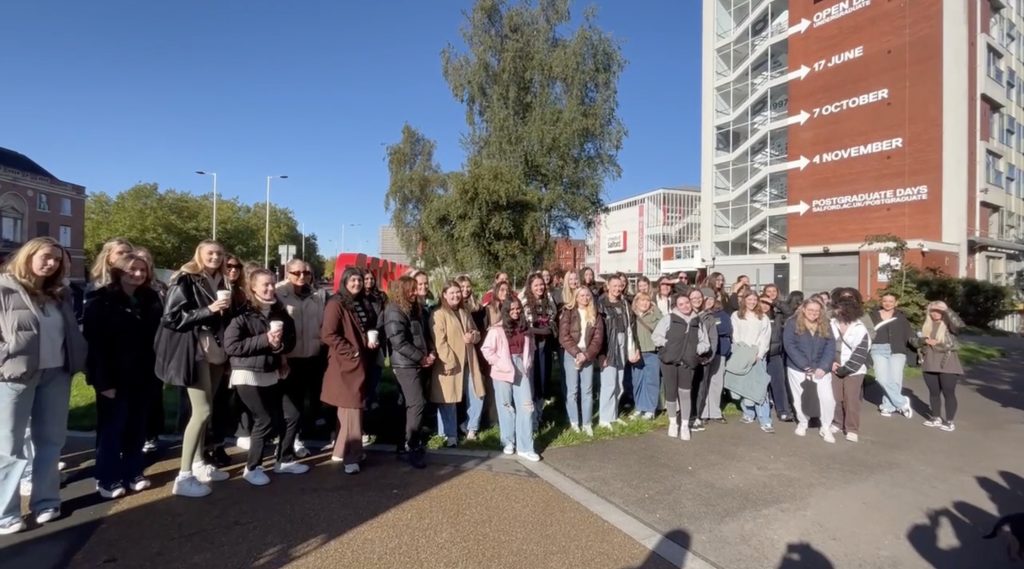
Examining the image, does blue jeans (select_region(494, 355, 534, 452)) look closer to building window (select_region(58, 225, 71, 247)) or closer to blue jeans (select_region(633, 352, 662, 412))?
blue jeans (select_region(633, 352, 662, 412))

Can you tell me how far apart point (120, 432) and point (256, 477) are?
43.2 inches

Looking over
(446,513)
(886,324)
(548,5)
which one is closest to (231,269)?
(446,513)

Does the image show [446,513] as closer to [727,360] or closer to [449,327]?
[449,327]

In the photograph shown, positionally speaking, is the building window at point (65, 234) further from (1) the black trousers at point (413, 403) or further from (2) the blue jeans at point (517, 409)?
(2) the blue jeans at point (517, 409)

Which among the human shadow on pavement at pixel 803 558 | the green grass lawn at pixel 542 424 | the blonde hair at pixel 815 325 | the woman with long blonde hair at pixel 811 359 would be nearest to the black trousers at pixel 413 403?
the green grass lawn at pixel 542 424

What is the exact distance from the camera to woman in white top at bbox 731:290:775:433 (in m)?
6.88

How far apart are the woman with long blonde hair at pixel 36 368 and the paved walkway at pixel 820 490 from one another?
4061 mm

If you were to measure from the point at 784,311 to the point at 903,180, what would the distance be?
3031 centimetres

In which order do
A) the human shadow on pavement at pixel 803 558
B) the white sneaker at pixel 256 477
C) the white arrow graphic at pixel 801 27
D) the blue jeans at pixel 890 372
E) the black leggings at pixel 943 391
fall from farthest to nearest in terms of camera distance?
the white arrow graphic at pixel 801 27 → the blue jeans at pixel 890 372 → the black leggings at pixel 943 391 → the white sneaker at pixel 256 477 → the human shadow on pavement at pixel 803 558

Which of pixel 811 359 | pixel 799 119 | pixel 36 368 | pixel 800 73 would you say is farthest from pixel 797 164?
pixel 36 368

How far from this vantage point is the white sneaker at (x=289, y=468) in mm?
4922

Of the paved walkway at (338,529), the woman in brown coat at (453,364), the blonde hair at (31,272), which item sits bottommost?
the paved walkway at (338,529)

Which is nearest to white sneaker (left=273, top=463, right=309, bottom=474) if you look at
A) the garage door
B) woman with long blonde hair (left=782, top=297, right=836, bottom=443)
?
woman with long blonde hair (left=782, top=297, right=836, bottom=443)

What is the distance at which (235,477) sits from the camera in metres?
4.84
